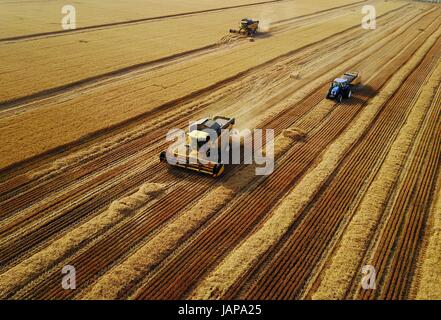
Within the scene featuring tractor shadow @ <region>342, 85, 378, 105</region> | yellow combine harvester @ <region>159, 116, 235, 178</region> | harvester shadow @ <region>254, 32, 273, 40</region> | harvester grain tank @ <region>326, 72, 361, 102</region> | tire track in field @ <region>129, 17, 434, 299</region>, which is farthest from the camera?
harvester shadow @ <region>254, 32, 273, 40</region>

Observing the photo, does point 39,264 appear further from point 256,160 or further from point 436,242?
point 436,242

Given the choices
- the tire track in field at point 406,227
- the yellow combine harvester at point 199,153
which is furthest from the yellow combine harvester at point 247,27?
the yellow combine harvester at point 199,153

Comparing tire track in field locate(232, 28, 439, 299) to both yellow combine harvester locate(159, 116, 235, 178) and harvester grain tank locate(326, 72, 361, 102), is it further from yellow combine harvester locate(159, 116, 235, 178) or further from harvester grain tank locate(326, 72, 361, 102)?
harvester grain tank locate(326, 72, 361, 102)

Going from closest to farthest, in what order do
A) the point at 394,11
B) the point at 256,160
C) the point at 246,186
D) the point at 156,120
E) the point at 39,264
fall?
1. the point at 39,264
2. the point at 246,186
3. the point at 256,160
4. the point at 156,120
5. the point at 394,11

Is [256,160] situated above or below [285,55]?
below

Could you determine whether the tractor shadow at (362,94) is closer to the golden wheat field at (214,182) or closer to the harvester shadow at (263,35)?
the golden wheat field at (214,182)

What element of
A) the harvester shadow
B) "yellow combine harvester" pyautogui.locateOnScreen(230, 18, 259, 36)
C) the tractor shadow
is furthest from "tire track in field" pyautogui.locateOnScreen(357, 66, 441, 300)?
"yellow combine harvester" pyautogui.locateOnScreen(230, 18, 259, 36)

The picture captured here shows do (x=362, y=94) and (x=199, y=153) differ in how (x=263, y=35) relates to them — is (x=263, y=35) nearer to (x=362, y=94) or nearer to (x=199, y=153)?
(x=362, y=94)
